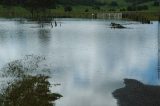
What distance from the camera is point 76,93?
46.6 metres

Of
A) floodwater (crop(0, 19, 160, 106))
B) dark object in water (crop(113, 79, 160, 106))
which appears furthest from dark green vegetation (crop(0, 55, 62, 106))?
dark object in water (crop(113, 79, 160, 106))

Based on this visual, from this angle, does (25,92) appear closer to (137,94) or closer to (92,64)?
(137,94)

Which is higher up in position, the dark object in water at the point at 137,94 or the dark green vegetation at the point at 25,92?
the dark green vegetation at the point at 25,92

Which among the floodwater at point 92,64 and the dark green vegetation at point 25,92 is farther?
the floodwater at point 92,64

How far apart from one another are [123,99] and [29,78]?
11.7m

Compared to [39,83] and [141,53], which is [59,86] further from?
[141,53]

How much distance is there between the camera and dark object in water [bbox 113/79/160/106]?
42.1 meters

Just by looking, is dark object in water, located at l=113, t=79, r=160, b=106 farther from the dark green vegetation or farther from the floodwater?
the dark green vegetation

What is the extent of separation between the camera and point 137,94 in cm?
4588

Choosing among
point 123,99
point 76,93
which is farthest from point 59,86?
point 123,99

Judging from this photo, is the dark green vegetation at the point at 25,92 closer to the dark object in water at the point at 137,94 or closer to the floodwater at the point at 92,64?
the floodwater at the point at 92,64

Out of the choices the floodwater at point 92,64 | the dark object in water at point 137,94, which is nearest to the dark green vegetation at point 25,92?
the floodwater at point 92,64

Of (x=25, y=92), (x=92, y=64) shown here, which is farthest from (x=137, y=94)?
(x=92, y=64)

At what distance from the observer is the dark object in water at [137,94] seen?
4209cm
